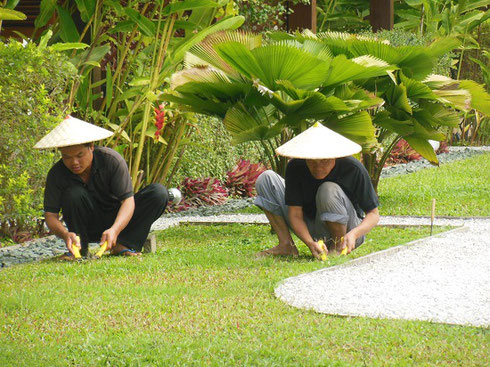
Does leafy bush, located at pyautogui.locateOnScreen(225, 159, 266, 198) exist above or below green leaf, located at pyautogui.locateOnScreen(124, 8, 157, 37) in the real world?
below

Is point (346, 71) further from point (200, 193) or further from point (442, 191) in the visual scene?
point (442, 191)

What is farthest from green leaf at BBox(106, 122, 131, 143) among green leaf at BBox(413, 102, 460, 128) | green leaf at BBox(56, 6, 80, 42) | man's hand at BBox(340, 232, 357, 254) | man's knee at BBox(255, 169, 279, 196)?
man's hand at BBox(340, 232, 357, 254)

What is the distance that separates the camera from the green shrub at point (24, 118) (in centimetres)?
739

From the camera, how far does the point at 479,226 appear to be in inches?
340

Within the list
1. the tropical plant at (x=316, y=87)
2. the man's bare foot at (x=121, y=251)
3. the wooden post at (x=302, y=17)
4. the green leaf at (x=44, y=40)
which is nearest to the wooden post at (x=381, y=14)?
the wooden post at (x=302, y=17)

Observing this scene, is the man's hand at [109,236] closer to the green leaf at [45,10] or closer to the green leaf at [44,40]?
the green leaf at [44,40]

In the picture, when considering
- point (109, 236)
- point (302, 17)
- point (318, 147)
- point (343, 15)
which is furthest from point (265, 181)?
point (343, 15)

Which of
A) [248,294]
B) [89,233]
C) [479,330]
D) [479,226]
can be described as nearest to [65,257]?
[89,233]

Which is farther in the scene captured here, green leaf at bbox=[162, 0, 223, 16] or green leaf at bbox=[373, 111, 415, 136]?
green leaf at bbox=[373, 111, 415, 136]

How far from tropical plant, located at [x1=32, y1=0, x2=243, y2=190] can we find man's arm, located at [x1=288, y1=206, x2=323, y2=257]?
7.03 feet

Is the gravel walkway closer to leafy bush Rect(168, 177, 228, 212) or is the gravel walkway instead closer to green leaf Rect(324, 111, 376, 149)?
green leaf Rect(324, 111, 376, 149)

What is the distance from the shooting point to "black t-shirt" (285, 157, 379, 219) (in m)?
6.51

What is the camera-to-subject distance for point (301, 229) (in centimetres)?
652

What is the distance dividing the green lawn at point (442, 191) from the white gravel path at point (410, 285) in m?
2.16
